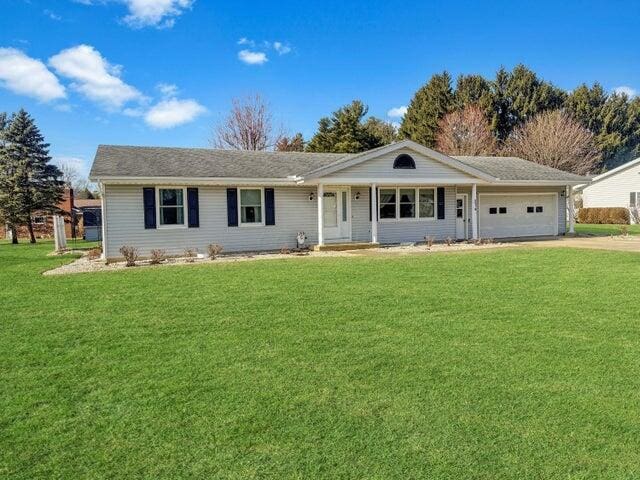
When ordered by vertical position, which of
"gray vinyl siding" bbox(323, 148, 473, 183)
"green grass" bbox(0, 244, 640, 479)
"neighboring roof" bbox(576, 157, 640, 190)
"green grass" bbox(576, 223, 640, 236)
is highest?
"neighboring roof" bbox(576, 157, 640, 190)

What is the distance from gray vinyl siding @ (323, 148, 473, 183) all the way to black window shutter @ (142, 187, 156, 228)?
19.2 feet

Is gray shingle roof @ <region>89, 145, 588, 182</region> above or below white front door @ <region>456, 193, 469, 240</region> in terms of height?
above

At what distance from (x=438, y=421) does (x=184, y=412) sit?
205 centimetres

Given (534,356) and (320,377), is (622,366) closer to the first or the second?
(534,356)

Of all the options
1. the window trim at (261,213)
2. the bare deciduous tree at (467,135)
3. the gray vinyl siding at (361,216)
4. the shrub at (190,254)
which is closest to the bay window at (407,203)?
the gray vinyl siding at (361,216)

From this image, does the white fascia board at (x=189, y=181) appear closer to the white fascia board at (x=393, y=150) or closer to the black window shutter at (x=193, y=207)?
the black window shutter at (x=193, y=207)

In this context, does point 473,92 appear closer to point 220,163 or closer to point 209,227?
point 220,163

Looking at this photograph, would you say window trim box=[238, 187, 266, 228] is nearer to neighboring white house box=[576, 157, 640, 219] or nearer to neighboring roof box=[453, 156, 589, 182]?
neighboring roof box=[453, 156, 589, 182]

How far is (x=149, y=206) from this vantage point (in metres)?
15.5

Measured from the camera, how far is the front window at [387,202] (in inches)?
753

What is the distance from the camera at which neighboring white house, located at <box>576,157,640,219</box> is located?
31.8 m

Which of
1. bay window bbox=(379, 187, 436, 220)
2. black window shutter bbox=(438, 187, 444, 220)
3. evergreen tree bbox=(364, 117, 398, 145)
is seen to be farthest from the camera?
evergreen tree bbox=(364, 117, 398, 145)

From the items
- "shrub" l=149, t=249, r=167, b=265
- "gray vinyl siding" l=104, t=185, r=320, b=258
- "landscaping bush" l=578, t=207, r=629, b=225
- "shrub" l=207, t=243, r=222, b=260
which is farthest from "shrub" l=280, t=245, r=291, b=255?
"landscaping bush" l=578, t=207, r=629, b=225

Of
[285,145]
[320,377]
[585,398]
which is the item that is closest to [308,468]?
[320,377]
